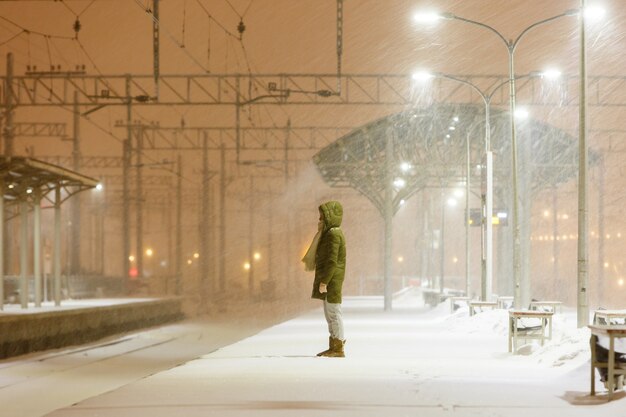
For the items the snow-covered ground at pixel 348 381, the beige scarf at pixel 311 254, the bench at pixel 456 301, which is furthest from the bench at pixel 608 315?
the bench at pixel 456 301

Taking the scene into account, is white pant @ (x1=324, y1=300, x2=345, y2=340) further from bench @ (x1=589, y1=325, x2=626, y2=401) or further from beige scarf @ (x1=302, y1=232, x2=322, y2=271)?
bench @ (x1=589, y1=325, x2=626, y2=401)

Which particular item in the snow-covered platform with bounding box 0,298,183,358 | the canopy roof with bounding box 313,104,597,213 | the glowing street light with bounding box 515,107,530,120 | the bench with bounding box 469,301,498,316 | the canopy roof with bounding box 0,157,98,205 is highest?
the glowing street light with bounding box 515,107,530,120

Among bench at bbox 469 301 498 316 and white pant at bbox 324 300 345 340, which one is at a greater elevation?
white pant at bbox 324 300 345 340

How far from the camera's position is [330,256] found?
1540cm

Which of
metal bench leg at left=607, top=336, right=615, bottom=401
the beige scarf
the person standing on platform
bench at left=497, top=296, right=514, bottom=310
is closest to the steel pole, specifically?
the person standing on platform

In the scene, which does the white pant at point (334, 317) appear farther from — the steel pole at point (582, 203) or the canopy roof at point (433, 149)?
the canopy roof at point (433, 149)

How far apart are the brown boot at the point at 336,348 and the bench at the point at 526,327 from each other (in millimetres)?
3197

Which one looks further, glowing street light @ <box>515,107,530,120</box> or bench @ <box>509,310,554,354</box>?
glowing street light @ <box>515,107,530,120</box>

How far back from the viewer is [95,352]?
3058 cm

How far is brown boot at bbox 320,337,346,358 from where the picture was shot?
16469mm

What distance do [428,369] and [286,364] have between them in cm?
197

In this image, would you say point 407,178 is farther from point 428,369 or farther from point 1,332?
point 428,369

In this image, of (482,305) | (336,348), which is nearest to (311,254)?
(336,348)

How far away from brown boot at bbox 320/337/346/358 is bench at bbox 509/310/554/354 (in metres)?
3.20
